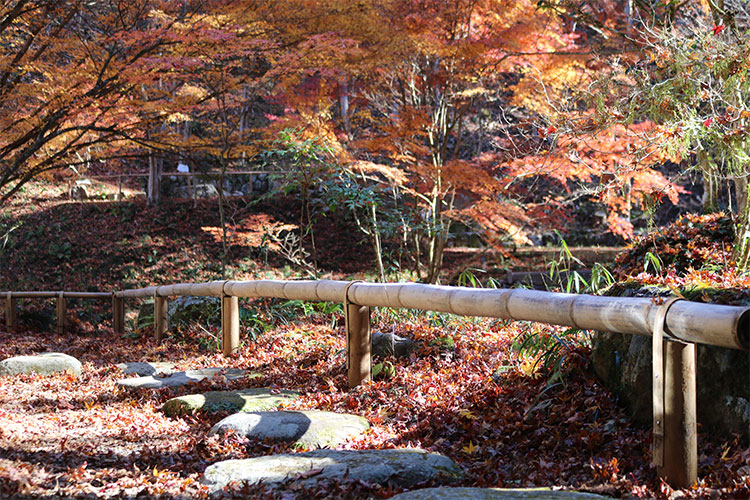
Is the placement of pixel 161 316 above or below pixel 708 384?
below

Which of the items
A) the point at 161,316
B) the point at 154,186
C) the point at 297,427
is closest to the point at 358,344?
the point at 297,427

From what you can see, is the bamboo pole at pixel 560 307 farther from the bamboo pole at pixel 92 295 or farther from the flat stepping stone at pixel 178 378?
the bamboo pole at pixel 92 295

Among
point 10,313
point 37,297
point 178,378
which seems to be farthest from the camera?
point 10,313

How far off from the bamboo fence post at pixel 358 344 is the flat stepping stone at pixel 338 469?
1.46 m

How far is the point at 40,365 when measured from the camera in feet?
19.8

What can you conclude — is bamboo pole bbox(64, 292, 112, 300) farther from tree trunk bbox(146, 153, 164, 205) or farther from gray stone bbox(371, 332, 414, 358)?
tree trunk bbox(146, 153, 164, 205)

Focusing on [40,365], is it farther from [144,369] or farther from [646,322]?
[646,322]

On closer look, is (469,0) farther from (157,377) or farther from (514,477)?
(514,477)

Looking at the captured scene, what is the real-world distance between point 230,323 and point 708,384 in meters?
4.61

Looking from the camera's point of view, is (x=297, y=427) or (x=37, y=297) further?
(x=37, y=297)

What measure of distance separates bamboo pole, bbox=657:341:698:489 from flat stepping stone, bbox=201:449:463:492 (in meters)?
0.98

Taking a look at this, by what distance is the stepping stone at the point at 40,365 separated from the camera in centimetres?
597

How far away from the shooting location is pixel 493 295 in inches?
143

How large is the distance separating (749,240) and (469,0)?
225 inches
